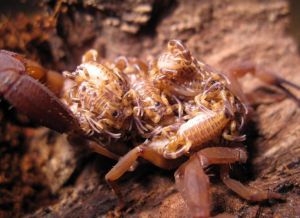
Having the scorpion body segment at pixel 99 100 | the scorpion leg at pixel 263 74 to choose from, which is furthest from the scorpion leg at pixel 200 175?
the scorpion leg at pixel 263 74

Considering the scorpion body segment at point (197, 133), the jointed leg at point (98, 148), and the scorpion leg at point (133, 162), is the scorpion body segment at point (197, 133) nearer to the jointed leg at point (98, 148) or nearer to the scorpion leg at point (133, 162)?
the scorpion leg at point (133, 162)

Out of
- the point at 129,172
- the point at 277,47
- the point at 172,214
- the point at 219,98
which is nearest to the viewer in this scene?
the point at 172,214

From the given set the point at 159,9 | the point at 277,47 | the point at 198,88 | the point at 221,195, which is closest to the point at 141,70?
the point at 198,88

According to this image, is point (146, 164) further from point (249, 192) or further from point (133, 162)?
point (249, 192)

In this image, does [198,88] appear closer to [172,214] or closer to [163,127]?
[163,127]

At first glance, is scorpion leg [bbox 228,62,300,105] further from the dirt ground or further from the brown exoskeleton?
the brown exoskeleton

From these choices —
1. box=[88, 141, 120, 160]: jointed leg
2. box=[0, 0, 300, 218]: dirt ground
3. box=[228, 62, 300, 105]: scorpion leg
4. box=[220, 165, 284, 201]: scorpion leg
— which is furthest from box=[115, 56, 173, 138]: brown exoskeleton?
box=[228, 62, 300, 105]: scorpion leg

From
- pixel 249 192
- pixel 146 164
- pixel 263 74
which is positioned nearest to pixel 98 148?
pixel 146 164
